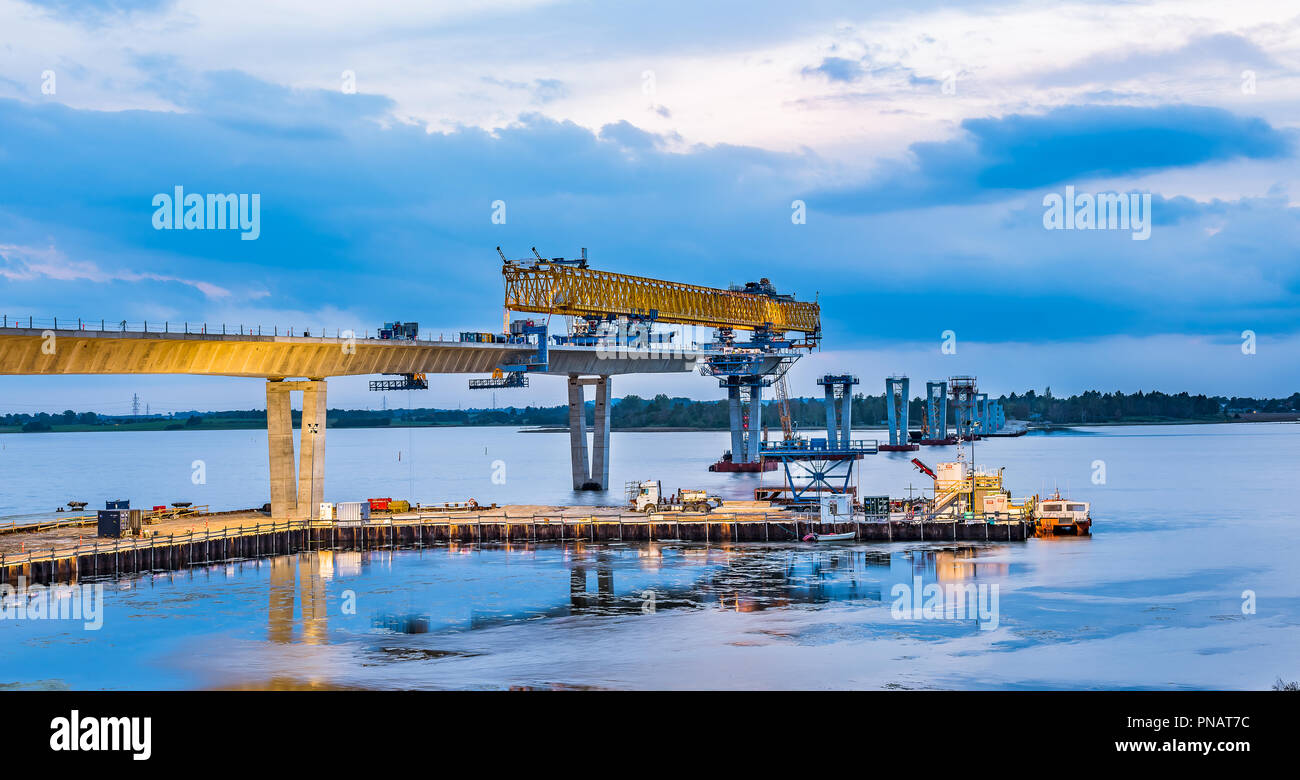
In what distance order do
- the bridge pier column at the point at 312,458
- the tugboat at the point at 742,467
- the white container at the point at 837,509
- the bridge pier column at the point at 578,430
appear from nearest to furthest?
the white container at the point at 837,509 → the bridge pier column at the point at 312,458 → the bridge pier column at the point at 578,430 → the tugboat at the point at 742,467

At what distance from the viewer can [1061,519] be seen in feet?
277

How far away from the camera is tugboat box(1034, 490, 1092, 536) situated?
8344 cm

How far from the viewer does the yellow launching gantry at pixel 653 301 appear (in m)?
125

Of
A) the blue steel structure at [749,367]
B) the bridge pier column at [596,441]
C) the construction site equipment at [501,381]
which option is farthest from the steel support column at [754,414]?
the construction site equipment at [501,381]

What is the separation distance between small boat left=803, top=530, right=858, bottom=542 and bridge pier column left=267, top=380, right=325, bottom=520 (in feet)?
106

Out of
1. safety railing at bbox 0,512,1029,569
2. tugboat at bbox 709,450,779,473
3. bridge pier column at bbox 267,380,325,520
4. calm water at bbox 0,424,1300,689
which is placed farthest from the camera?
tugboat at bbox 709,450,779,473

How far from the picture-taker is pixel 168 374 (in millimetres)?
71562

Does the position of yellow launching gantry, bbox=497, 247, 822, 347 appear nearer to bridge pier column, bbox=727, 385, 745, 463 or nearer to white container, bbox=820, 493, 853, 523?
bridge pier column, bbox=727, 385, 745, 463

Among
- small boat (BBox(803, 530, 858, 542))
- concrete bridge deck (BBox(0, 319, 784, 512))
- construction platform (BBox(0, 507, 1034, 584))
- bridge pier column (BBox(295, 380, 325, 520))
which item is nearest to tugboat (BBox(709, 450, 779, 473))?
concrete bridge deck (BBox(0, 319, 784, 512))

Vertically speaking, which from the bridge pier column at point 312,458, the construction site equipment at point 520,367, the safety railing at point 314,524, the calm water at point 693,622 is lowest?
the calm water at point 693,622

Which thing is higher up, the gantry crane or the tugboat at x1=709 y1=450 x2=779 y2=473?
the gantry crane

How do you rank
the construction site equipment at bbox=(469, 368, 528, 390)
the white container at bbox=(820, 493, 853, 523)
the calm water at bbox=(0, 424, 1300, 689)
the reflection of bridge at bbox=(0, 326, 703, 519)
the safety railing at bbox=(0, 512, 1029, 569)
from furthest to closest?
the construction site equipment at bbox=(469, 368, 528, 390)
the white container at bbox=(820, 493, 853, 523)
the reflection of bridge at bbox=(0, 326, 703, 519)
the safety railing at bbox=(0, 512, 1029, 569)
the calm water at bbox=(0, 424, 1300, 689)

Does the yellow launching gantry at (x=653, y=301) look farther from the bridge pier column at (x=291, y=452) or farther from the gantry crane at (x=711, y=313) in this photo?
the bridge pier column at (x=291, y=452)
